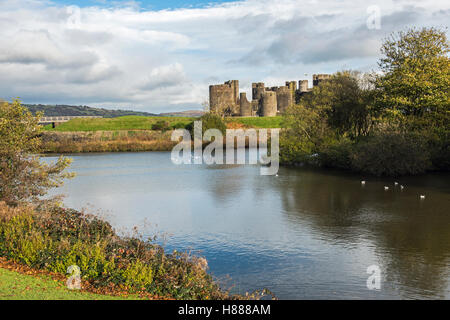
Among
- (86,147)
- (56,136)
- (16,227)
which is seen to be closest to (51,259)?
(16,227)

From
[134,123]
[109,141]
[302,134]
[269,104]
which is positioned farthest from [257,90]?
[302,134]

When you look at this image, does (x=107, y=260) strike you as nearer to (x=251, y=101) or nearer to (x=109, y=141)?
(x=109, y=141)

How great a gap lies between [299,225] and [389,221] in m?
3.43

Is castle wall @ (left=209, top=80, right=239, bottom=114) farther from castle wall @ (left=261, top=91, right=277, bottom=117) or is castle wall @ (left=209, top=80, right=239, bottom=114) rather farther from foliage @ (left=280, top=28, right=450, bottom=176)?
foliage @ (left=280, top=28, right=450, bottom=176)

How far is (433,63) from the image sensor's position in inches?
1188

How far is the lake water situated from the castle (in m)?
49.6

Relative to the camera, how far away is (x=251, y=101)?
84438 millimetres

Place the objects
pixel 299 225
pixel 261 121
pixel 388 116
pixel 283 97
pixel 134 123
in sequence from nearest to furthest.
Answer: pixel 299 225 < pixel 388 116 < pixel 261 121 < pixel 134 123 < pixel 283 97

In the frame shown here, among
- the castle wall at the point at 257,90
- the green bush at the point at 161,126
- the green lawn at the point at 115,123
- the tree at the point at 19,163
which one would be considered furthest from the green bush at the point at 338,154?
the castle wall at the point at 257,90

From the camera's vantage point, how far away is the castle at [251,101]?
Answer: 257 ft

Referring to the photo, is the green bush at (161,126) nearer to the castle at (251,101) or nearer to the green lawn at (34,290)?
the castle at (251,101)

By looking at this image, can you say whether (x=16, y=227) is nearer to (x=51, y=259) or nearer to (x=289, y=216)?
(x=51, y=259)

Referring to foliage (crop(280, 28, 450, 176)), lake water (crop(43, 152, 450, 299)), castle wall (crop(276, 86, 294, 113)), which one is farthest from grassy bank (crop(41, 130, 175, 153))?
lake water (crop(43, 152, 450, 299))
